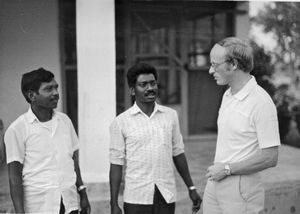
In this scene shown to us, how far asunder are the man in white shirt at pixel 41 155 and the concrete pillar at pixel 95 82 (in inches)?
45.0

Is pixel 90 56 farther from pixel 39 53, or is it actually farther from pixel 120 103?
pixel 120 103

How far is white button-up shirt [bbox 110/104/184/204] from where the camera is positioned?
8.76ft

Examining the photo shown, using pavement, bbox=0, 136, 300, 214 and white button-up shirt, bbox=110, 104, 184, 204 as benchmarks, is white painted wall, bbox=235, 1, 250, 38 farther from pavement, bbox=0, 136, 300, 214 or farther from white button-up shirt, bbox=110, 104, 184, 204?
white button-up shirt, bbox=110, 104, 184, 204

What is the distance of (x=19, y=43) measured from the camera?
12.4ft

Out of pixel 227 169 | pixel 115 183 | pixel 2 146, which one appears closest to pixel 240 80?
pixel 227 169

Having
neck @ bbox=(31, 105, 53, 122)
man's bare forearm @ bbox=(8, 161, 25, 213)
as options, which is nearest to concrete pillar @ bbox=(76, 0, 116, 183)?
neck @ bbox=(31, 105, 53, 122)

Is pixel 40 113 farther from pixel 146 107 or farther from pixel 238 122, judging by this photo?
pixel 238 122

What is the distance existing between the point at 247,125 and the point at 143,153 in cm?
64

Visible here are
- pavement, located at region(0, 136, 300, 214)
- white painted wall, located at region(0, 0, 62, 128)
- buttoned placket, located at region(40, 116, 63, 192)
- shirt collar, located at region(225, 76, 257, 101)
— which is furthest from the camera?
pavement, located at region(0, 136, 300, 214)

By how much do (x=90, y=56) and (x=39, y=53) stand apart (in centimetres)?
44

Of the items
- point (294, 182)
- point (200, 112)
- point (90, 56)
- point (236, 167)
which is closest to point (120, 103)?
point (90, 56)

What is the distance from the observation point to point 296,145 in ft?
19.0

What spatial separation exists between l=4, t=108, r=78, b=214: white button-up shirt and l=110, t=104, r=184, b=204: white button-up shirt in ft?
1.00

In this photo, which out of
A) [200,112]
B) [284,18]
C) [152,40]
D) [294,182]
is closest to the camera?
[294,182]
